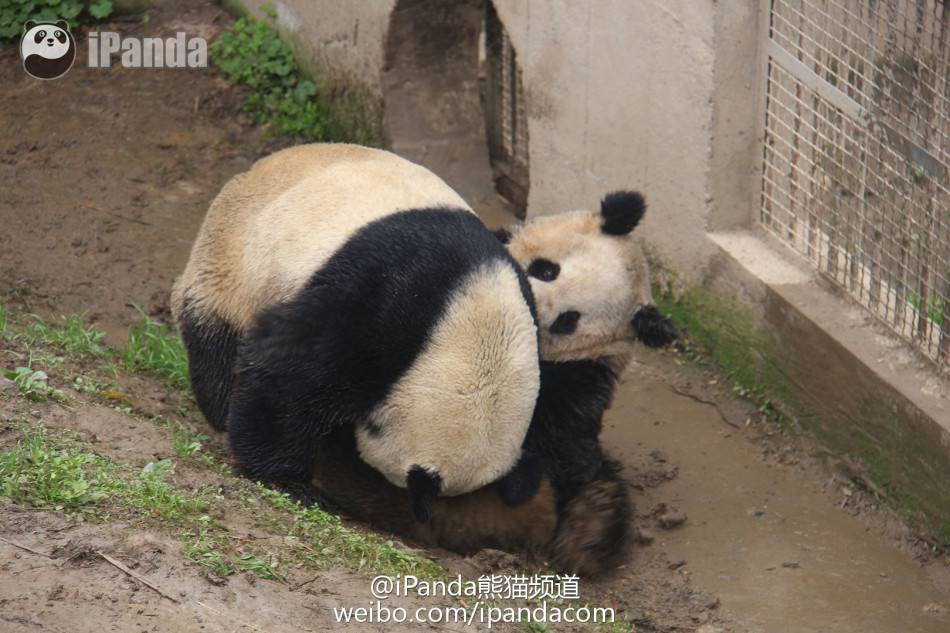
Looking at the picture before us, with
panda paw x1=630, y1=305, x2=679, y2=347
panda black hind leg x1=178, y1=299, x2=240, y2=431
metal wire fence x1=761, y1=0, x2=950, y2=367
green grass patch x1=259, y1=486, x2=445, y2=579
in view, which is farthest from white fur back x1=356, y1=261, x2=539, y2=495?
metal wire fence x1=761, y1=0, x2=950, y2=367

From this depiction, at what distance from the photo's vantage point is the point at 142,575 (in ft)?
9.43

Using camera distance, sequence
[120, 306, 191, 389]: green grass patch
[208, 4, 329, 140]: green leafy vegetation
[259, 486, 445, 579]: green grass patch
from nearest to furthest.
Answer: [259, 486, 445, 579]: green grass patch, [120, 306, 191, 389]: green grass patch, [208, 4, 329, 140]: green leafy vegetation

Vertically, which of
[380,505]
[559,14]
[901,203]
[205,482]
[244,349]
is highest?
[559,14]

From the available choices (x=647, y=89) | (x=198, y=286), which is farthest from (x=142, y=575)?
(x=647, y=89)

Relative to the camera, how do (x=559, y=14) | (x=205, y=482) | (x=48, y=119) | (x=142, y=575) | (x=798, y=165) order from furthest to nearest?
1. (x=48, y=119)
2. (x=559, y=14)
3. (x=798, y=165)
4. (x=205, y=482)
5. (x=142, y=575)

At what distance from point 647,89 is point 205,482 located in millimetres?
3279

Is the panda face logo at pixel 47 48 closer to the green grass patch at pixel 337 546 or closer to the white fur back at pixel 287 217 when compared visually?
the white fur back at pixel 287 217

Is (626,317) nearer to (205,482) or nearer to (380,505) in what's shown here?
(380,505)

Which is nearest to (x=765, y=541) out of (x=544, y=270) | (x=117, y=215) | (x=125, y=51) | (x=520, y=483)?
(x=520, y=483)

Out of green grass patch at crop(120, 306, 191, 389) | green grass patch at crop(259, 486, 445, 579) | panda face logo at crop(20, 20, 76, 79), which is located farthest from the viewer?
panda face logo at crop(20, 20, 76, 79)

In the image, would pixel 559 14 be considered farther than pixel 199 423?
Yes

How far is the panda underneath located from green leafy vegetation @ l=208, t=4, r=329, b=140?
10.6 ft

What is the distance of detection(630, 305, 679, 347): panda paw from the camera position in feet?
15.3

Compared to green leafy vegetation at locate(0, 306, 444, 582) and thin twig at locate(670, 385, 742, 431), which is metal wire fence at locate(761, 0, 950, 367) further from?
green leafy vegetation at locate(0, 306, 444, 582)
